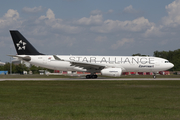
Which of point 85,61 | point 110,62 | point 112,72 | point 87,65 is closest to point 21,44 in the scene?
point 85,61

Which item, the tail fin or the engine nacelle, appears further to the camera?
the tail fin

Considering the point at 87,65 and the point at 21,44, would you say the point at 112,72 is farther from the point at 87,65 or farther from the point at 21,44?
the point at 21,44

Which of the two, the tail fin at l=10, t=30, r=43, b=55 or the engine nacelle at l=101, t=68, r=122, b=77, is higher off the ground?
the tail fin at l=10, t=30, r=43, b=55

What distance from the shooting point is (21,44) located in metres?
37.6

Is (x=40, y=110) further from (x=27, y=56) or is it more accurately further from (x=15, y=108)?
(x=27, y=56)

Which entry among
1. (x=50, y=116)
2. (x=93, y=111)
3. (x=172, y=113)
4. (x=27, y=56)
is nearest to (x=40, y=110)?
(x=50, y=116)

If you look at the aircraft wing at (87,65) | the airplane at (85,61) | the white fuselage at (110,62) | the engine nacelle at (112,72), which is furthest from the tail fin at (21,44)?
the engine nacelle at (112,72)

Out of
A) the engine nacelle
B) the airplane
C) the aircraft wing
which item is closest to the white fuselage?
the airplane

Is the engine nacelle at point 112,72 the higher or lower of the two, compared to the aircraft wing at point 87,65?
lower

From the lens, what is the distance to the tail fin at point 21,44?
37406 millimetres

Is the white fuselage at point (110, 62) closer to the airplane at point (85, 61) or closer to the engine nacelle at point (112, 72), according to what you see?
the airplane at point (85, 61)

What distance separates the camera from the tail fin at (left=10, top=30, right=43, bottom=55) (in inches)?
1473

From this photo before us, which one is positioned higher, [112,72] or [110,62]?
[110,62]

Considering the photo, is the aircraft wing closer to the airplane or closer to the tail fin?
the airplane
